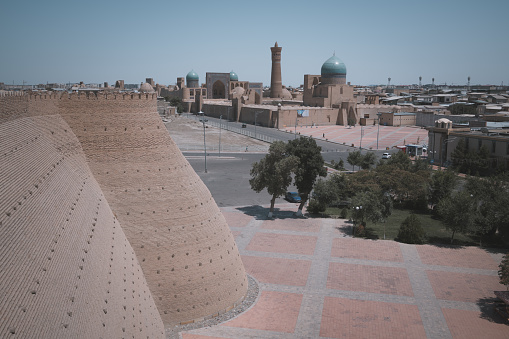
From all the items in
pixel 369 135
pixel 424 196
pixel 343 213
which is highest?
pixel 369 135

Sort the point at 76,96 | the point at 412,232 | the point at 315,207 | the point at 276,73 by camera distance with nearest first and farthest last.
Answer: the point at 76,96, the point at 412,232, the point at 315,207, the point at 276,73

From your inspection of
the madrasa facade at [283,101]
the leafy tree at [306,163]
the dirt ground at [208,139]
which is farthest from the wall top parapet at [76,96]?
the madrasa facade at [283,101]

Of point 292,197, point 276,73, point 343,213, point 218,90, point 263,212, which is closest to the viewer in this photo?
point 343,213

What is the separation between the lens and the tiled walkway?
14.0 m

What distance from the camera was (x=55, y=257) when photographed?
8.12m

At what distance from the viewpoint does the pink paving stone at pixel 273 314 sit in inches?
551

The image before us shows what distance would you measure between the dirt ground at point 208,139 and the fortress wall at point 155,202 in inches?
1414

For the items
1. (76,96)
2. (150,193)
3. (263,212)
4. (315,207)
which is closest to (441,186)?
(315,207)

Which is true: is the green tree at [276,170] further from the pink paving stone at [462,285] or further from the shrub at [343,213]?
the pink paving stone at [462,285]

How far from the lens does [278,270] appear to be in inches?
728

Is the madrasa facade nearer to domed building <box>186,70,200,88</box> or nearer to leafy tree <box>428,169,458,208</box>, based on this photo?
domed building <box>186,70,200,88</box>

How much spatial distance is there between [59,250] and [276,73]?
87.3m

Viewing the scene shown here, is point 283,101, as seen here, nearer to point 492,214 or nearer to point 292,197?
point 292,197

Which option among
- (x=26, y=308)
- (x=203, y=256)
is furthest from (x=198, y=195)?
(x=26, y=308)
